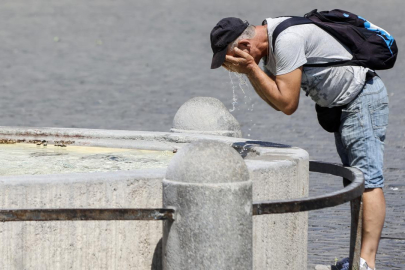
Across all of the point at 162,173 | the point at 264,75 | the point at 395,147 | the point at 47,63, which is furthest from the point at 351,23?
the point at 47,63

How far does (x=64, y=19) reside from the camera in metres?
22.3

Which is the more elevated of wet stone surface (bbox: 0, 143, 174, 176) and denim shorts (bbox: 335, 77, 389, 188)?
denim shorts (bbox: 335, 77, 389, 188)

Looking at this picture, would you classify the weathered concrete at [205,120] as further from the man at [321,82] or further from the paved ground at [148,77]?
the man at [321,82]

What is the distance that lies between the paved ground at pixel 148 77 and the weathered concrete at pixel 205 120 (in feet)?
3.17

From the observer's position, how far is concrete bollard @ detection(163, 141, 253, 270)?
3.59 meters

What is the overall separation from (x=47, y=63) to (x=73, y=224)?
1243cm

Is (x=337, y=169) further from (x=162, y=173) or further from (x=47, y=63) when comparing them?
(x=47, y=63)

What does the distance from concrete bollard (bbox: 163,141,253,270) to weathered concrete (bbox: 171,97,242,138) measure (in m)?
3.36

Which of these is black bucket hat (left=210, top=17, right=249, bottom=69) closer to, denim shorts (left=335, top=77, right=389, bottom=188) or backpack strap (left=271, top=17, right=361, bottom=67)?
backpack strap (left=271, top=17, right=361, bottom=67)

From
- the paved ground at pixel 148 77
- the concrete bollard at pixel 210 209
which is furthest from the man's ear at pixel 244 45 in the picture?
the paved ground at pixel 148 77

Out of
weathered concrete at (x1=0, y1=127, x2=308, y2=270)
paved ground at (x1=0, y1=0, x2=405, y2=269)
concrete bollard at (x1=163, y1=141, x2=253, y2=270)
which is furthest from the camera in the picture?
paved ground at (x1=0, y1=0, x2=405, y2=269)

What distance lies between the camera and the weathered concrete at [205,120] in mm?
7129

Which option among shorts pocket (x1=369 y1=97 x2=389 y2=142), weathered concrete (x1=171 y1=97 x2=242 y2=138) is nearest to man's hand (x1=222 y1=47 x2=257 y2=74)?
shorts pocket (x1=369 y1=97 x2=389 y2=142)

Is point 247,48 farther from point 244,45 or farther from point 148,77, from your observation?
point 148,77
